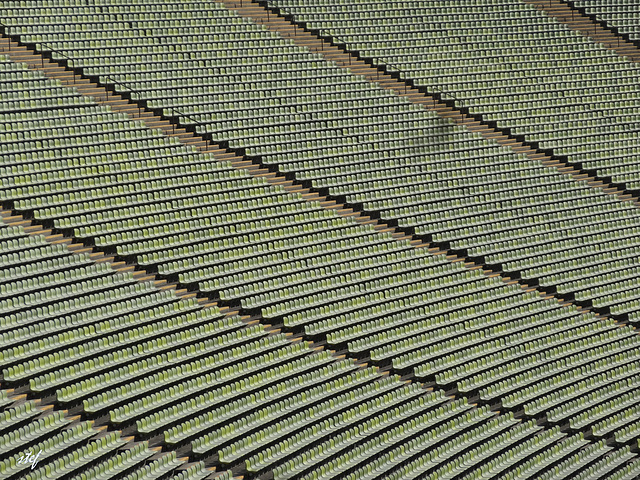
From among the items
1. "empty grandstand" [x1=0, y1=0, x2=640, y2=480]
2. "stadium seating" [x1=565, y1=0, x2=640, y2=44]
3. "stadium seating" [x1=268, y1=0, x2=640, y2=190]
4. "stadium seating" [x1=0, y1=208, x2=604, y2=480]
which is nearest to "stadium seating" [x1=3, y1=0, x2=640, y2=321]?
"empty grandstand" [x1=0, y1=0, x2=640, y2=480]

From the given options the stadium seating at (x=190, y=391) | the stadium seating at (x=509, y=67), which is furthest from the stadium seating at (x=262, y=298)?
the stadium seating at (x=509, y=67)

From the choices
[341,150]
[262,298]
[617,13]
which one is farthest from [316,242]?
[617,13]

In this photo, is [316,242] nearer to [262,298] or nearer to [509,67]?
[262,298]

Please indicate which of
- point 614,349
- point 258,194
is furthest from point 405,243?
point 614,349

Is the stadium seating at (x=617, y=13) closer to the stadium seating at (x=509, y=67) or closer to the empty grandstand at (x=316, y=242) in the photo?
the empty grandstand at (x=316, y=242)

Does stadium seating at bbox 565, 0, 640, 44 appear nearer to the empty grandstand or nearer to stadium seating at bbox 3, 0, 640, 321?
the empty grandstand

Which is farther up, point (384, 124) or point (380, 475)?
point (384, 124)

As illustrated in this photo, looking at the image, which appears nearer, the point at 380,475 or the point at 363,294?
the point at 380,475

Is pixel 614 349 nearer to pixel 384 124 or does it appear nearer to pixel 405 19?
pixel 384 124
